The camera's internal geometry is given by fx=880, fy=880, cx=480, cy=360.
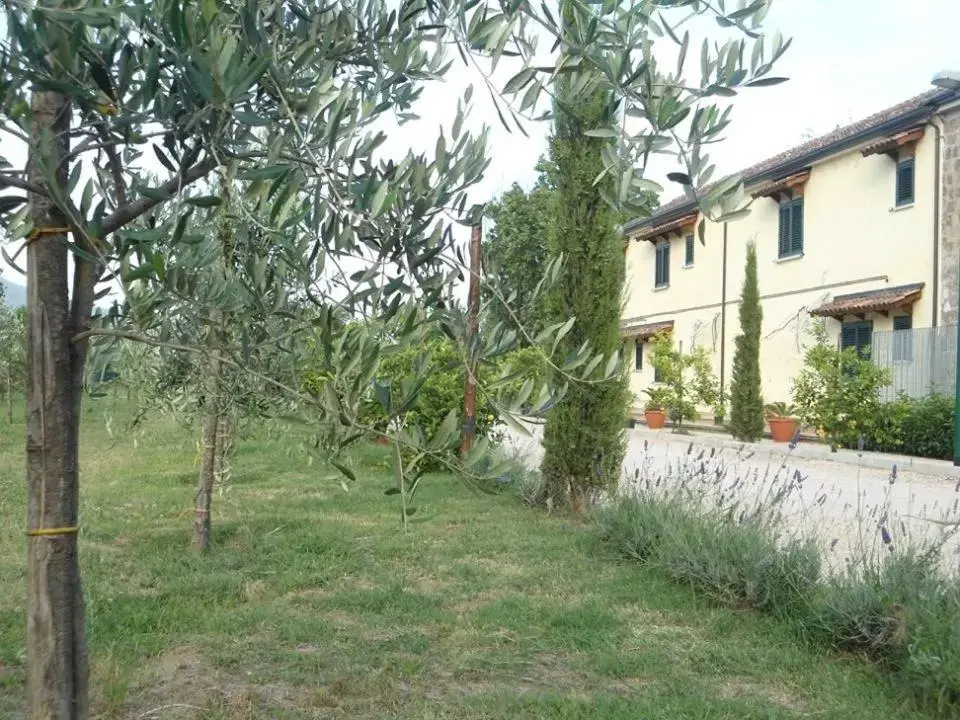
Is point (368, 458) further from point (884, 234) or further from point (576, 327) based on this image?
point (884, 234)

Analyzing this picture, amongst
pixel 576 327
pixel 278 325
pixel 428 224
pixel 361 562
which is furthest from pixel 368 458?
pixel 428 224

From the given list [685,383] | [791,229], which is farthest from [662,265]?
[791,229]

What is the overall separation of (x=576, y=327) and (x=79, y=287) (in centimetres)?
661

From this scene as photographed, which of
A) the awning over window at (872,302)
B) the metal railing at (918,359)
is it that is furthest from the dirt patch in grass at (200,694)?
the awning over window at (872,302)

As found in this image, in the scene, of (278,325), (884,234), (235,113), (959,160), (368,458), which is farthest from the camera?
(884,234)

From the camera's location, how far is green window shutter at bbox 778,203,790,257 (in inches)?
879

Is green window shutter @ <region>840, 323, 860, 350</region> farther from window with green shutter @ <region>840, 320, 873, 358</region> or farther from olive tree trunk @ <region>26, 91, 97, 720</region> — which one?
olive tree trunk @ <region>26, 91, 97, 720</region>

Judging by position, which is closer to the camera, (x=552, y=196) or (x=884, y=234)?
(x=552, y=196)

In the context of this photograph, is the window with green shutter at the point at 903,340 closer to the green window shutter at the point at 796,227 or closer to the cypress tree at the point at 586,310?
the green window shutter at the point at 796,227

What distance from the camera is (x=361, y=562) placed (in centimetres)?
668

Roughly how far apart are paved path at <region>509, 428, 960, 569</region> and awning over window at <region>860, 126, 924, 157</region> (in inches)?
249

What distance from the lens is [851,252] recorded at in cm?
1994

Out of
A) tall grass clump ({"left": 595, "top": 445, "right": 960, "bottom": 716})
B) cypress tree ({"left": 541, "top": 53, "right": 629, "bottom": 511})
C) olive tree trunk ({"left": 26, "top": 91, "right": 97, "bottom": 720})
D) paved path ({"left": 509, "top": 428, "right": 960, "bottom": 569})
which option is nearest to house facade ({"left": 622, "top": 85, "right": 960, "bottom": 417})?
paved path ({"left": 509, "top": 428, "right": 960, "bottom": 569})

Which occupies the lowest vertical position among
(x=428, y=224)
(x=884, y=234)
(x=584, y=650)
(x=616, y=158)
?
(x=584, y=650)
